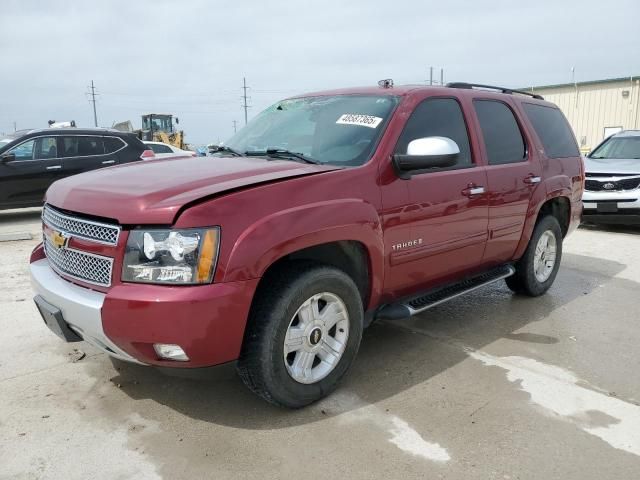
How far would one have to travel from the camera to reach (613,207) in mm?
8648

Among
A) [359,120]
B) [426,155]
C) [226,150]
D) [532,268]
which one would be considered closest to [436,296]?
[426,155]

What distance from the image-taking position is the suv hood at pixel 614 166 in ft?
28.8

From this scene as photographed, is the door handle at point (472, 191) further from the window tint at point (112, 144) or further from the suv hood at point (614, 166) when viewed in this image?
the window tint at point (112, 144)

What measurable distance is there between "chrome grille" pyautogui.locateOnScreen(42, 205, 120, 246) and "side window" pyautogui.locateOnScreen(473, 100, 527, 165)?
2834 mm

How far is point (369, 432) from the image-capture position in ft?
9.37

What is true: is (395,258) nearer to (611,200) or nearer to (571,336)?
(571,336)

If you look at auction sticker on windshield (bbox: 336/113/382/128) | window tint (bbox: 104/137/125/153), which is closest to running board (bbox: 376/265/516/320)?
auction sticker on windshield (bbox: 336/113/382/128)

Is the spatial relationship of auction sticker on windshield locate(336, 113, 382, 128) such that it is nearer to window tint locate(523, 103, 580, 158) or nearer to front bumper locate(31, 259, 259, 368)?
front bumper locate(31, 259, 259, 368)

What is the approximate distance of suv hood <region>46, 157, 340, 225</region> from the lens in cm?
257

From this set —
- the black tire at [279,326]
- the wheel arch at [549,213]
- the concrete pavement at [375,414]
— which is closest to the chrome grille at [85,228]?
the black tire at [279,326]

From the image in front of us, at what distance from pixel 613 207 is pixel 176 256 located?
26.6ft

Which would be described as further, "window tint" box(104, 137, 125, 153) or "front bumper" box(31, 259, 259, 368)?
"window tint" box(104, 137, 125, 153)

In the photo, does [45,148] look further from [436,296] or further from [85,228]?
[436,296]

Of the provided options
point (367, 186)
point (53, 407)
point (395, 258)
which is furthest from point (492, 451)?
point (53, 407)
